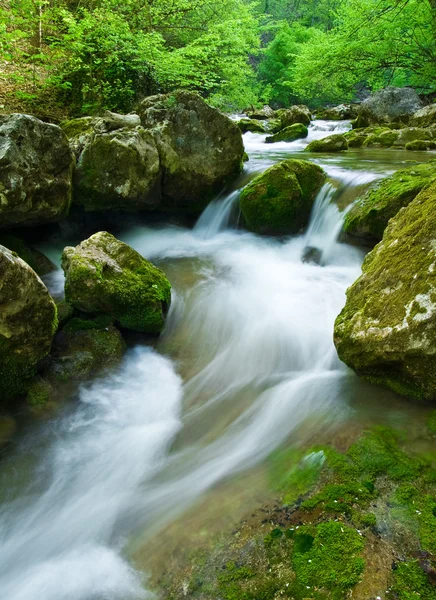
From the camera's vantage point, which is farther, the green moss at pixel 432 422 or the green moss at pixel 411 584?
the green moss at pixel 432 422

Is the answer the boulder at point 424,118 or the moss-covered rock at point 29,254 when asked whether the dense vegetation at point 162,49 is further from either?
the moss-covered rock at point 29,254

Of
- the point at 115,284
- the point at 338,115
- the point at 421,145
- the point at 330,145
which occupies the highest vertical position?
the point at 338,115

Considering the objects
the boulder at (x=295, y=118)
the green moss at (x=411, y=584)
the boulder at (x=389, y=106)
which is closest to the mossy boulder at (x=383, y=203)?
the green moss at (x=411, y=584)

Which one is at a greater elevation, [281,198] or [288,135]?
[288,135]

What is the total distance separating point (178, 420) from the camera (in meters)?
3.75

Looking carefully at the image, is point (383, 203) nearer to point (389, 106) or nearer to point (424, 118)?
point (424, 118)

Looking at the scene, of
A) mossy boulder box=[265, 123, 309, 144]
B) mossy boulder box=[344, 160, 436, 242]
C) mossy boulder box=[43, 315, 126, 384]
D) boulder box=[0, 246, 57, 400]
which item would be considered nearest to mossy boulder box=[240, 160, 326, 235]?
mossy boulder box=[344, 160, 436, 242]

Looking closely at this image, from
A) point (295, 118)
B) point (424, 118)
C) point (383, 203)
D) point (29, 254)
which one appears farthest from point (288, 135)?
point (29, 254)

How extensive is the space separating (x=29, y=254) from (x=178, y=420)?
3.68 m

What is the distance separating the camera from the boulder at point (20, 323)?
3479 millimetres

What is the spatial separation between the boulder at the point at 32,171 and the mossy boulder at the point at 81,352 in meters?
1.87

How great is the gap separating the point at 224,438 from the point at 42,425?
1690 millimetres

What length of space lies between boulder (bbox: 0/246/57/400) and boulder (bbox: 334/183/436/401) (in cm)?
281

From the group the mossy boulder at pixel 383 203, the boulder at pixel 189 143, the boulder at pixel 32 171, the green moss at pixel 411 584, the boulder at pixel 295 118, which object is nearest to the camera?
the green moss at pixel 411 584
